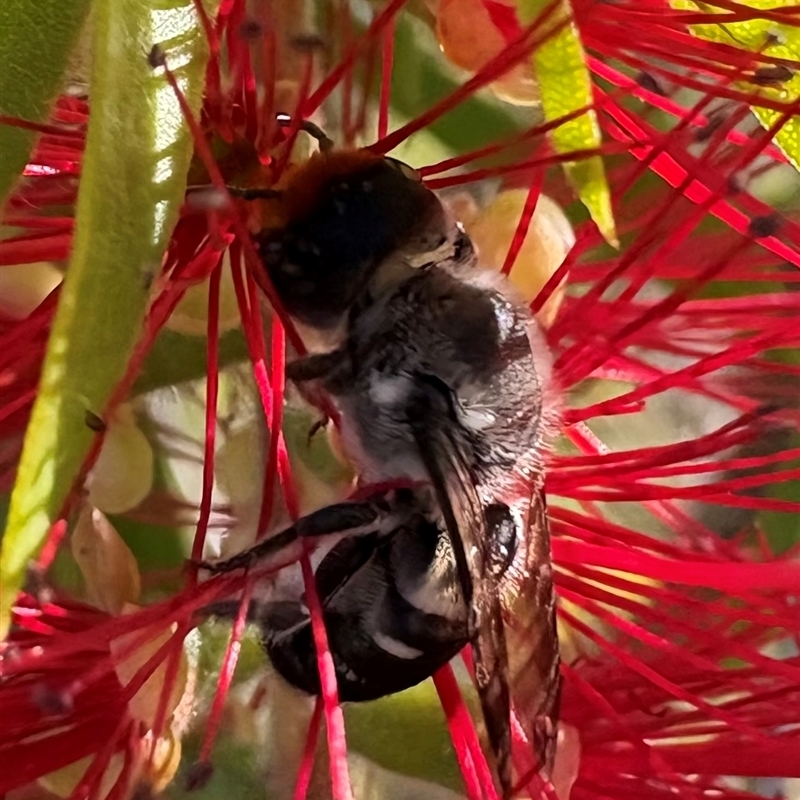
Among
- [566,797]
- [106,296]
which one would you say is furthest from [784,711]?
[106,296]

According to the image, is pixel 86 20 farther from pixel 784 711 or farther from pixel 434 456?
pixel 784 711

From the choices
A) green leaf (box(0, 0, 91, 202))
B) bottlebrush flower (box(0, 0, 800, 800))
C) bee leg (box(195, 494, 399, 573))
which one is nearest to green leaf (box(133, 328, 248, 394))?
bottlebrush flower (box(0, 0, 800, 800))

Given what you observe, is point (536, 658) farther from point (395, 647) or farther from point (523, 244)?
point (523, 244)

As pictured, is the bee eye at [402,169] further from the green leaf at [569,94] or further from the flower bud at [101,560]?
the flower bud at [101,560]

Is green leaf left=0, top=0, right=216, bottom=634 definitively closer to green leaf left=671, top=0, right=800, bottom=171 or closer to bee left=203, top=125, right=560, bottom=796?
bee left=203, top=125, right=560, bottom=796

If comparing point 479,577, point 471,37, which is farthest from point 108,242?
point 471,37
